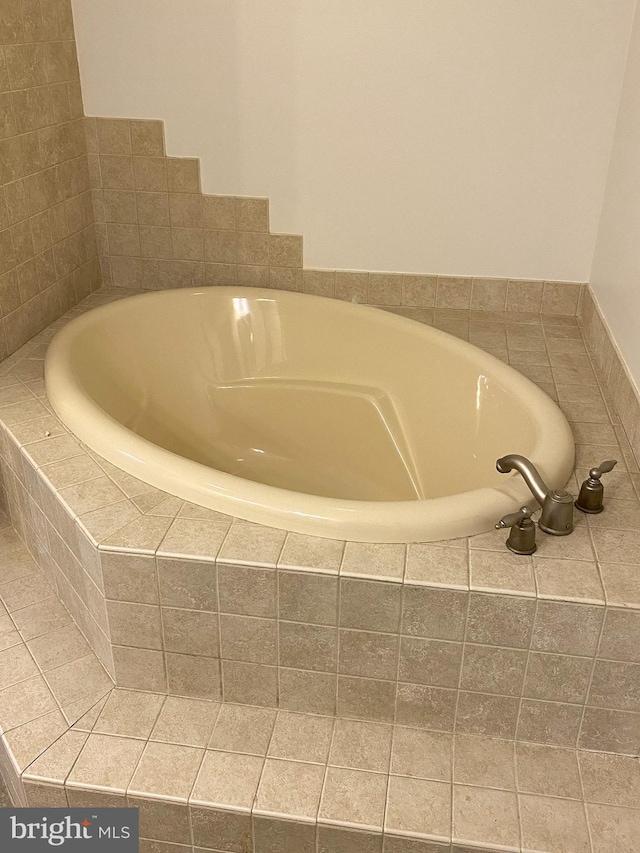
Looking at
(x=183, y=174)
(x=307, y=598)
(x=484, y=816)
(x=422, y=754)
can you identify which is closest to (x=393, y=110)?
(x=183, y=174)

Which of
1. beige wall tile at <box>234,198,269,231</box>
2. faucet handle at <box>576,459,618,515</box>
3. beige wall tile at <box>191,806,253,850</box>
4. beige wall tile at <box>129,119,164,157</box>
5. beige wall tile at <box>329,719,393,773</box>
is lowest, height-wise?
beige wall tile at <box>191,806,253,850</box>

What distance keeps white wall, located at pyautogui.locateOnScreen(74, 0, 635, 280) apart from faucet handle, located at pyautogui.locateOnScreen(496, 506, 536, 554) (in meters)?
1.41

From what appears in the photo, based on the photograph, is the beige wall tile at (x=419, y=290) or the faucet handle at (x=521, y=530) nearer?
the faucet handle at (x=521, y=530)

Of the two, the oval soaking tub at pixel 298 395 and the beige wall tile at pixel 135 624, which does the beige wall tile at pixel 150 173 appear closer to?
the oval soaking tub at pixel 298 395

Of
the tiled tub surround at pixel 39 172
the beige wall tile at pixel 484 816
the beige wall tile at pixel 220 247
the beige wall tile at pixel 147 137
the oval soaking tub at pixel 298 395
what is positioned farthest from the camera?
the beige wall tile at pixel 220 247

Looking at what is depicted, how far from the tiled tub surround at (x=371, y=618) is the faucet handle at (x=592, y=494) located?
0.03 metres

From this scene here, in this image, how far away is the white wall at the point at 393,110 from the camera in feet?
7.73

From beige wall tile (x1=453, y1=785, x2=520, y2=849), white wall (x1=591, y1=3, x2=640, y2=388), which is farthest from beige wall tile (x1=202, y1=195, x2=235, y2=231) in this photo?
beige wall tile (x1=453, y1=785, x2=520, y2=849)

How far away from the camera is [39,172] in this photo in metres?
2.36

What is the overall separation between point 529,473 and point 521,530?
0.13m

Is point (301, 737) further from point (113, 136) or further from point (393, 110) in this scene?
point (113, 136)

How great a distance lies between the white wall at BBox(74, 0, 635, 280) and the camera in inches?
92.7

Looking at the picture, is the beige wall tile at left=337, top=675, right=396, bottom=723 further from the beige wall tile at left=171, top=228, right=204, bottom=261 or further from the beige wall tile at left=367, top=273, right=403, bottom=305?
the beige wall tile at left=171, top=228, right=204, bottom=261

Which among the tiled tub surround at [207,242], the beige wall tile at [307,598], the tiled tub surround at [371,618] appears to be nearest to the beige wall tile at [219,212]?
the tiled tub surround at [207,242]
